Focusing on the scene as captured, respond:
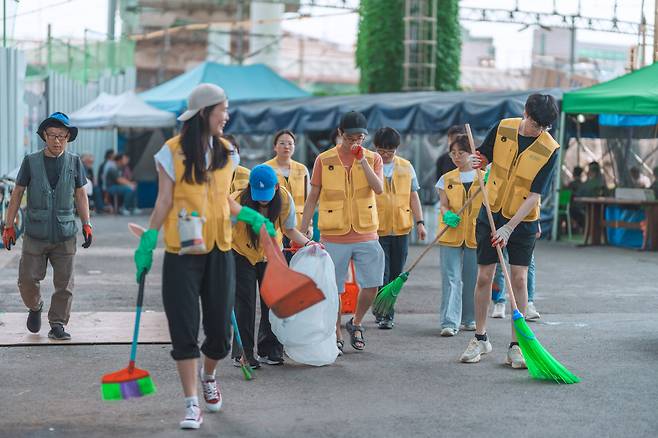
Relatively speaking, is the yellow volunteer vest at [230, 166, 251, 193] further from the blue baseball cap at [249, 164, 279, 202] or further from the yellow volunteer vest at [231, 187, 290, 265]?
the blue baseball cap at [249, 164, 279, 202]

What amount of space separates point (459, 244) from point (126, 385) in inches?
176

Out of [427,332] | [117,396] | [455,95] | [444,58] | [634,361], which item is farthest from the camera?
[444,58]

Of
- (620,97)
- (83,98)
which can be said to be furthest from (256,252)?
(83,98)

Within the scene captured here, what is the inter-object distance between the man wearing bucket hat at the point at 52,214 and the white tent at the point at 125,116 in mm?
17358

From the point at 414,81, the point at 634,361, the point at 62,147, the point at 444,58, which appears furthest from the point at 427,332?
the point at 444,58

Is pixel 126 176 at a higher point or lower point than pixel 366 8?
lower

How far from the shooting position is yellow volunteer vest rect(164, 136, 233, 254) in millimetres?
6008

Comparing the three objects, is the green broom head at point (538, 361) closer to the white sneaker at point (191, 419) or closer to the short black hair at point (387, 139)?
the white sneaker at point (191, 419)

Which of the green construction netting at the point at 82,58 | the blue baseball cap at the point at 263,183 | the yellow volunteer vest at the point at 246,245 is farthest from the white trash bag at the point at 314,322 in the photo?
the green construction netting at the point at 82,58

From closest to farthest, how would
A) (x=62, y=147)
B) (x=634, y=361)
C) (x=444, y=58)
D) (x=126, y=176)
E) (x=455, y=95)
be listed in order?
(x=634, y=361) < (x=62, y=147) < (x=455, y=95) < (x=126, y=176) < (x=444, y=58)

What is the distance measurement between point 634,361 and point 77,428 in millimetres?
4157

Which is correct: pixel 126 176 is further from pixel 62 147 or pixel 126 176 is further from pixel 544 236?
pixel 62 147

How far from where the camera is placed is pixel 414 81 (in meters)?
29.2

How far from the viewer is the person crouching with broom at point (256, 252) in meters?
7.61
